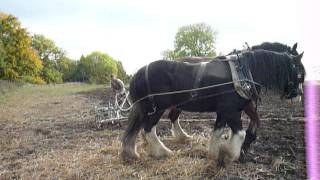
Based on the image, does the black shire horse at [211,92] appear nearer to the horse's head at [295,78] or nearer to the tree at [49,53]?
the horse's head at [295,78]

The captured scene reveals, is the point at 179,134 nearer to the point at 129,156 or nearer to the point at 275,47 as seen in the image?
the point at 129,156

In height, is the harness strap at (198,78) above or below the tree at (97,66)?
below

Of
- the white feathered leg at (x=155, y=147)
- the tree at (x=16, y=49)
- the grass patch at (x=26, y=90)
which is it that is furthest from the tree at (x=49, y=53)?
the white feathered leg at (x=155, y=147)

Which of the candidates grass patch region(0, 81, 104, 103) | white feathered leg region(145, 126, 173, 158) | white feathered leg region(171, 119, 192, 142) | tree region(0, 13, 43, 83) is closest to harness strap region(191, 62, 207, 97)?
white feathered leg region(145, 126, 173, 158)

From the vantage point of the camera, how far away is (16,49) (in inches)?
1806

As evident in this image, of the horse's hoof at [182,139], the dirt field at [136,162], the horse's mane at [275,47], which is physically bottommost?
the dirt field at [136,162]

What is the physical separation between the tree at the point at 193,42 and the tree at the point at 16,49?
54.6 feet

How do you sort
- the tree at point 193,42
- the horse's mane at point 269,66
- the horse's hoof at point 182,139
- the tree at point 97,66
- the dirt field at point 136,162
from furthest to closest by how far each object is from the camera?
the tree at point 97,66, the tree at point 193,42, the horse's hoof at point 182,139, the horse's mane at point 269,66, the dirt field at point 136,162

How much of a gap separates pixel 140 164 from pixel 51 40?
6775 centimetres

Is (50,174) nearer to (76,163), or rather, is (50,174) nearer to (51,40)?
(76,163)

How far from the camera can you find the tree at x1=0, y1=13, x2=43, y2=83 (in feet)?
147

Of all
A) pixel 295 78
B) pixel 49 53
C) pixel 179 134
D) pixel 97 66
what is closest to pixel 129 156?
pixel 179 134

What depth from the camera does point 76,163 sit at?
5.66 metres

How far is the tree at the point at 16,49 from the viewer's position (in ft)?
147
